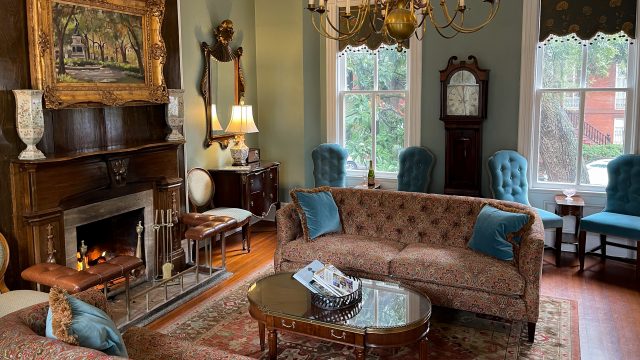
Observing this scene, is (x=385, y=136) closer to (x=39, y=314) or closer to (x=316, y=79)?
(x=316, y=79)

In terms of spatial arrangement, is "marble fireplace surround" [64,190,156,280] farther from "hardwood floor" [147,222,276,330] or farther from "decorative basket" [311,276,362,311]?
"decorative basket" [311,276,362,311]

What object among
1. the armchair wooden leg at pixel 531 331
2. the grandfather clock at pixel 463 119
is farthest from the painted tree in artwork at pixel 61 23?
the grandfather clock at pixel 463 119

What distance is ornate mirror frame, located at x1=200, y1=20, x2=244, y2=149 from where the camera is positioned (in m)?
5.84

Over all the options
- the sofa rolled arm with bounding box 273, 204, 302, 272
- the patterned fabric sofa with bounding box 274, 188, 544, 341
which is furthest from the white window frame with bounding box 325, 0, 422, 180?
the sofa rolled arm with bounding box 273, 204, 302, 272

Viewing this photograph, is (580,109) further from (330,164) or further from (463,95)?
(330,164)

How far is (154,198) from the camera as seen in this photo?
493cm

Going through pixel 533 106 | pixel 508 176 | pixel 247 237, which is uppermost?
pixel 533 106

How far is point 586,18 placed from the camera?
5520mm

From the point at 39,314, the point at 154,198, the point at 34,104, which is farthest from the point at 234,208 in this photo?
the point at 39,314

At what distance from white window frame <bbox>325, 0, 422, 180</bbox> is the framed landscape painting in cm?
256

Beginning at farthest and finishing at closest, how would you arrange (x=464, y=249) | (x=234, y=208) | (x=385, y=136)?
(x=385, y=136)
(x=234, y=208)
(x=464, y=249)

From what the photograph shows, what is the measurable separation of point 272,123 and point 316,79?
0.78 meters

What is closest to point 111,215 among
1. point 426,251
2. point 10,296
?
point 10,296

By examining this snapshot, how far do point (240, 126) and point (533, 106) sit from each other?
313 cm
